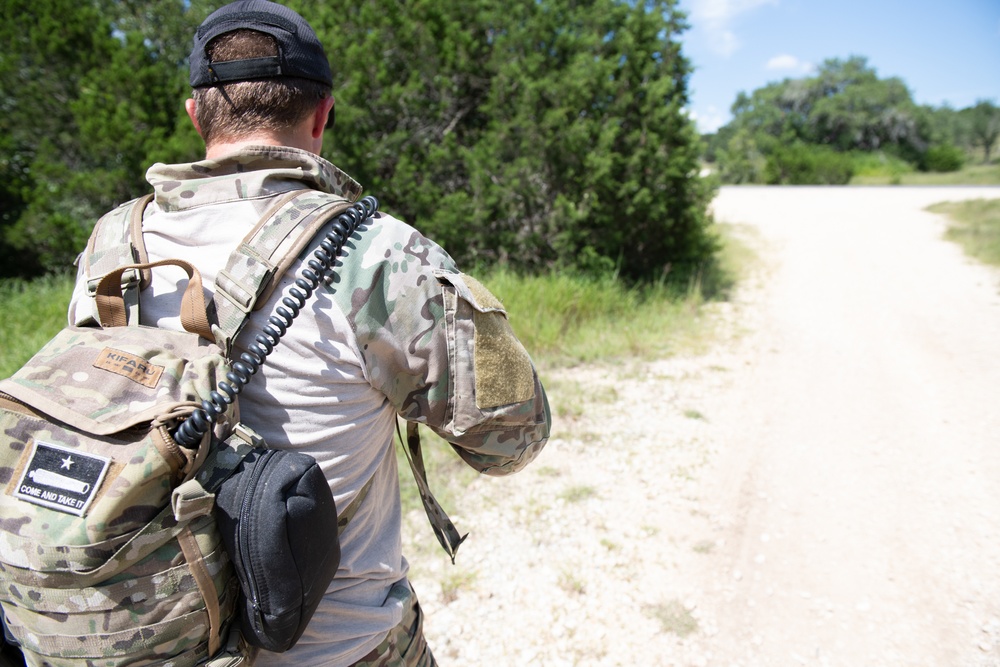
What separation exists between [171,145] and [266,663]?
6897mm

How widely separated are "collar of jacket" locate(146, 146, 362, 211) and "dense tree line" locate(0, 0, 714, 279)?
18.3ft

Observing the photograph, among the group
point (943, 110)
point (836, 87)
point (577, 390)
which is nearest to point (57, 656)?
point (577, 390)

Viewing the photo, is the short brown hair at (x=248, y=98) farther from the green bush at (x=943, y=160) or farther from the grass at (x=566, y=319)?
the green bush at (x=943, y=160)

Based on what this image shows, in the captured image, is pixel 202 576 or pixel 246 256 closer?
pixel 202 576

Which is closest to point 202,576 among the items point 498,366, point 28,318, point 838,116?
point 498,366

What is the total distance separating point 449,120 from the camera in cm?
741

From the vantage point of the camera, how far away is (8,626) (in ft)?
3.32

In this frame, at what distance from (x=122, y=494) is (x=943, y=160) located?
45.4 m

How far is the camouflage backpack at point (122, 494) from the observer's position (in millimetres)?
868

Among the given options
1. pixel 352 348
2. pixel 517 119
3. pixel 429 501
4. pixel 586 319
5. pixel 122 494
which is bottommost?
pixel 586 319

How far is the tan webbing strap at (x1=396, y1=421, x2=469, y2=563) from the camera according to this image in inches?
61.9

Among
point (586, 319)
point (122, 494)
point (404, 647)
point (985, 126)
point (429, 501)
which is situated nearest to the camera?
point (122, 494)

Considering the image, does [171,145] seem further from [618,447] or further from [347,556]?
[347,556]

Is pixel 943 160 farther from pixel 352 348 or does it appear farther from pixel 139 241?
pixel 139 241
